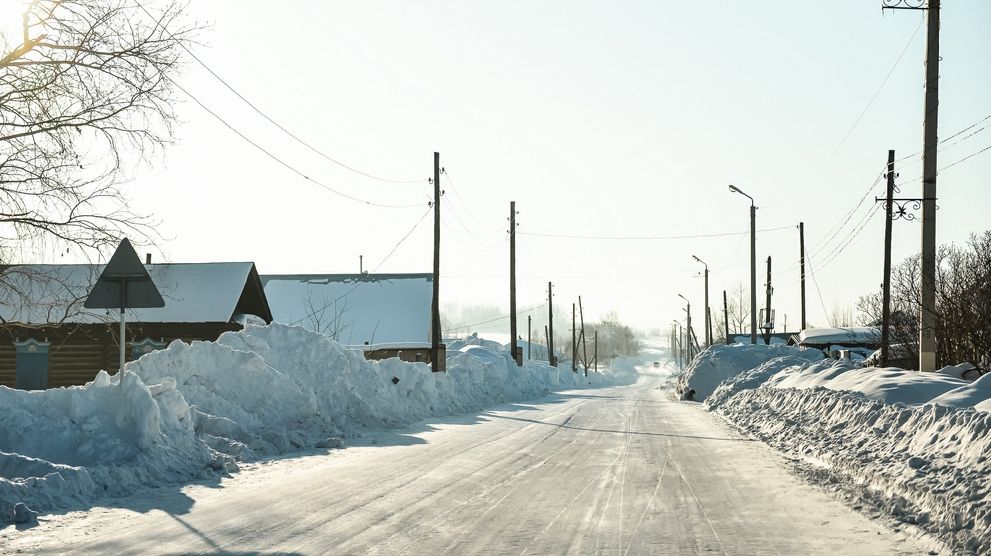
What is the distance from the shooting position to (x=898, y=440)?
454 inches

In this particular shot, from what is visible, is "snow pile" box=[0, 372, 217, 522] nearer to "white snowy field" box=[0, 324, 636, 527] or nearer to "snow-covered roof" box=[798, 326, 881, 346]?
"white snowy field" box=[0, 324, 636, 527]

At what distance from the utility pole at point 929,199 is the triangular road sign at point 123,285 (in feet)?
49.3

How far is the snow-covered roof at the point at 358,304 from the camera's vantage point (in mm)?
55656

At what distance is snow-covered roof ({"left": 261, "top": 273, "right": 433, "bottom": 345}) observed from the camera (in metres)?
55.7

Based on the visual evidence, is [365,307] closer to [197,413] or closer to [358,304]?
[358,304]

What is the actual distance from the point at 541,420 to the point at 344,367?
535 cm

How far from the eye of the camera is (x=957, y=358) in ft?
81.6

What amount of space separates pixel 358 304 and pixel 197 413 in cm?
4247

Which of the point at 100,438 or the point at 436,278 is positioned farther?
the point at 436,278

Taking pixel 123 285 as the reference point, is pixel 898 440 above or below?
below

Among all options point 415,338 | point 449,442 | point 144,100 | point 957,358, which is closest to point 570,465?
point 449,442

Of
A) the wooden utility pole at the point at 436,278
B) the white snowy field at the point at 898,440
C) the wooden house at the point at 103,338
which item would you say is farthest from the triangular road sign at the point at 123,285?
the wooden house at the point at 103,338

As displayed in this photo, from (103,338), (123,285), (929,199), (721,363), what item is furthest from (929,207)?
(103,338)

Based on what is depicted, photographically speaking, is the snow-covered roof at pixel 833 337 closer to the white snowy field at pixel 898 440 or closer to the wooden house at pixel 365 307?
the wooden house at pixel 365 307
